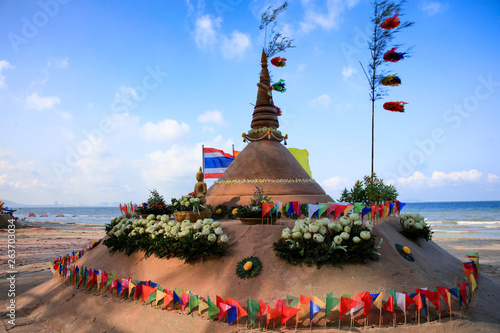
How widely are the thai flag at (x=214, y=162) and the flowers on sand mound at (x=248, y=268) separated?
869cm

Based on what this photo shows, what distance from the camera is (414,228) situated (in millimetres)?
8523

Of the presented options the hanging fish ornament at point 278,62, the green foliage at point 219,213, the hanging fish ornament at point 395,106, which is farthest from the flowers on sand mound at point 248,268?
the hanging fish ornament at point 395,106

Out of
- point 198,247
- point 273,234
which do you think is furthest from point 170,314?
point 273,234

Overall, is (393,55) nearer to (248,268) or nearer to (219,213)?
(219,213)

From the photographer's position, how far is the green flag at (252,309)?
509cm

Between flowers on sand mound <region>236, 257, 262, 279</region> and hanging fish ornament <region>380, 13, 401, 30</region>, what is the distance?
11.8 metres

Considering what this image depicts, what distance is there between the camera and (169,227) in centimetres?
704

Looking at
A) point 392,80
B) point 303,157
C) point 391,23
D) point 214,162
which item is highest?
point 391,23

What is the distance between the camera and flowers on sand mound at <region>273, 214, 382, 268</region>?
6047mm

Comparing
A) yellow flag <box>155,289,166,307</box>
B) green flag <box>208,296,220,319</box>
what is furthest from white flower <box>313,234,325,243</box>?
yellow flag <box>155,289,166,307</box>

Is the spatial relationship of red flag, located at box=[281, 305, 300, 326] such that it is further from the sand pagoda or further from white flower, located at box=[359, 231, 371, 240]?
the sand pagoda

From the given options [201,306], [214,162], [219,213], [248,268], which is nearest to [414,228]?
[248,268]

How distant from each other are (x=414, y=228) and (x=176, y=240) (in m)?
6.44

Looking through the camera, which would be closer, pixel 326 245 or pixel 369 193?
pixel 326 245
